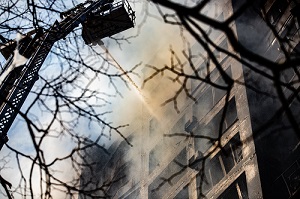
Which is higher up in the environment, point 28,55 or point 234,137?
point 234,137

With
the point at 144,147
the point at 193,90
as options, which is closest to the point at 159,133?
the point at 144,147

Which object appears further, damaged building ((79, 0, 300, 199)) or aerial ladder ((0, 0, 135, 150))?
damaged building ((79, 0, 300, 199))

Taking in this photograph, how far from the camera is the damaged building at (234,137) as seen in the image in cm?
1466

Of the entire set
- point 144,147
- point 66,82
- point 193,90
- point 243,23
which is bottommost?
point 66,82

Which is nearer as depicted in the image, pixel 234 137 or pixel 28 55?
pixel 28 55

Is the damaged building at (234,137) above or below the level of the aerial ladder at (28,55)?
above

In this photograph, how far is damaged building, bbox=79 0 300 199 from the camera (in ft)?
48.1

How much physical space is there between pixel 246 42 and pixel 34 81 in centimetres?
1519

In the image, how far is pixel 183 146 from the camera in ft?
72.9

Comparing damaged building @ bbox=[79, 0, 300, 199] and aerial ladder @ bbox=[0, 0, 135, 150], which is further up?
damaged building @ bbox=[79, 0, 300, 199]

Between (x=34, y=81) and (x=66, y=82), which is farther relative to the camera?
(x=34, y=81)

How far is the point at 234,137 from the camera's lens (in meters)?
17.3

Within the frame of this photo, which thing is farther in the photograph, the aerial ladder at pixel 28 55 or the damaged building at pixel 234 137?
the damaged building at pixel 234 137

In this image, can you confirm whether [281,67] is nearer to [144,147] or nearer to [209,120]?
[209,120]
